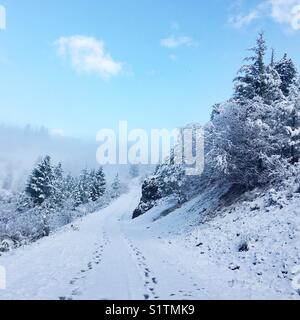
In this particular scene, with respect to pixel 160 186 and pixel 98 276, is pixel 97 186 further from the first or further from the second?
pixel 98 276

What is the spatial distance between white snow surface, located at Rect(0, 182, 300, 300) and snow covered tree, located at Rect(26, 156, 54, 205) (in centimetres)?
3915

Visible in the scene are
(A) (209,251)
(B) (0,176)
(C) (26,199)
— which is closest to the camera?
(A) (209,251)

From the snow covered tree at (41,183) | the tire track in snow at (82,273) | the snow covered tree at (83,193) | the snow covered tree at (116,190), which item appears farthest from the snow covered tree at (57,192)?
the tire track in snow at (82,273)

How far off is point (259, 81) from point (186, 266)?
18.0m

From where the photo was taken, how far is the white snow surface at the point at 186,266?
10.3 m

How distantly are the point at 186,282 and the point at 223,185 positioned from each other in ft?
71.2

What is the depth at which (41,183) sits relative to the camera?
2281 inches

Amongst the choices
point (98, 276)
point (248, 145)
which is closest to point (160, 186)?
point (248, 145)

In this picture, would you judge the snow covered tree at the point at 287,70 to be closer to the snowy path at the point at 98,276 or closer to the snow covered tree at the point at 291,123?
the snow covered tree at the point at 291,123

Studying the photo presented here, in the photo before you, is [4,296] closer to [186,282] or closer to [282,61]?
[186,282]

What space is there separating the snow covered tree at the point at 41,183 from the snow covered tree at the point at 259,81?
3843 cm

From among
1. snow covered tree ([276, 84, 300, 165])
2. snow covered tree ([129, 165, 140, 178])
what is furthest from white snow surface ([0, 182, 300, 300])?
snow covered tree ([129, 165, 140, 178])

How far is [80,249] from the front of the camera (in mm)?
19375
